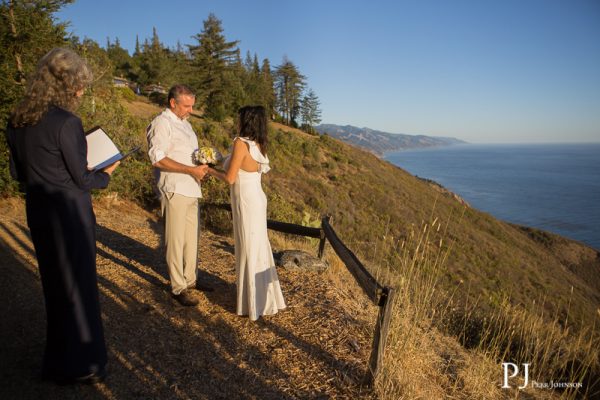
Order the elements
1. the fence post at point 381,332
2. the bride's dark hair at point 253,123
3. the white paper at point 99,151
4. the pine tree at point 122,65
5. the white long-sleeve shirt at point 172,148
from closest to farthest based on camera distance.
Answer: the white paper at point 99,151, the fence post at point 381,332, the bride's dark hair at point 253,123, the white long-sleeve shirt at point 172,148, the pine tree at point 122,65

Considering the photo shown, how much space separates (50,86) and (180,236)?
213 centimetres

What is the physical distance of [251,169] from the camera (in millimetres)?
3865

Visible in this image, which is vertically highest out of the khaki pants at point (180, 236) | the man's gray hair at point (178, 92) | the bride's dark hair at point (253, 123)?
the man's gray hair at point (178, 92)

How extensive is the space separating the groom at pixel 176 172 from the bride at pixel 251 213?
33cm

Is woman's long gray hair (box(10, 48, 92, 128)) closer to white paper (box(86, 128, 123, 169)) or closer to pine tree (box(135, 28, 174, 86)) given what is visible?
white paper (box(86, 128, 123, 169))

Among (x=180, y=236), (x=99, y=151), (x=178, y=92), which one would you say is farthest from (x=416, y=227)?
(x=99, y=151)

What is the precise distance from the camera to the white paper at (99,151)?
267 cm

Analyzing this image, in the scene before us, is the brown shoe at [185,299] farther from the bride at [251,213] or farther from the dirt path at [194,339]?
the bride at [251,213]

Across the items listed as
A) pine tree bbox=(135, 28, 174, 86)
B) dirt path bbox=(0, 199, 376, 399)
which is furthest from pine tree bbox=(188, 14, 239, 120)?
dirt path bbox=(0, 199, 376, 399)

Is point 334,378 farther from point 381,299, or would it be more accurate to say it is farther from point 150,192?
point 150,192

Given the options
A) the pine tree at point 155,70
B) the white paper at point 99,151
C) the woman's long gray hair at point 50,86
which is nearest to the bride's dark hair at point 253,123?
the white paper at point 99,151

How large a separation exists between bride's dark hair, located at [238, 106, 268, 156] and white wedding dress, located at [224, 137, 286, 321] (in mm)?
73

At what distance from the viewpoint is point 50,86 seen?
233cm

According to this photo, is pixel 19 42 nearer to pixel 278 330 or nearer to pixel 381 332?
pixel 278 330
